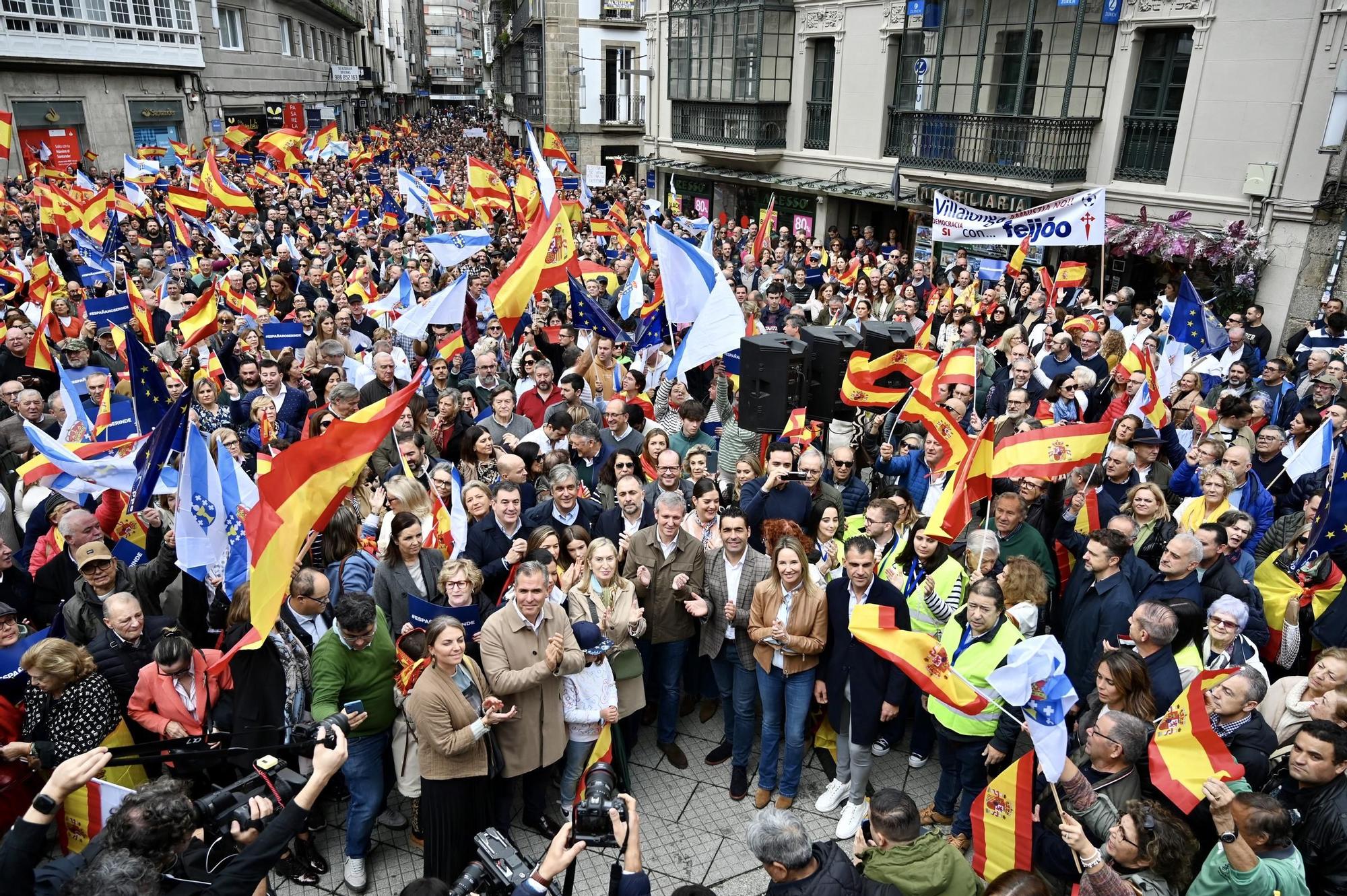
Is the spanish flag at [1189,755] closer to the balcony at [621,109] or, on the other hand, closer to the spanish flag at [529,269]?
the spanish flag at [529,269]

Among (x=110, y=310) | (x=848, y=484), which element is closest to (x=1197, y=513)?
Answer: (x=848, y=484)

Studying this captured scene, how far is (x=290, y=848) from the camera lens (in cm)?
492

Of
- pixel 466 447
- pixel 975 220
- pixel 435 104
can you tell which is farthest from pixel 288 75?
pixel 435 104

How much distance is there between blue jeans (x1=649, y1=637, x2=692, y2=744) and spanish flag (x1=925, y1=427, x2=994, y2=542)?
5.92ft

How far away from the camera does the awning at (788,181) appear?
21.4 meters

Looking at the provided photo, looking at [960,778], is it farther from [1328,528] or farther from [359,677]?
[359,677]

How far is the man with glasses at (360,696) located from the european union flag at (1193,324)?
9609mm

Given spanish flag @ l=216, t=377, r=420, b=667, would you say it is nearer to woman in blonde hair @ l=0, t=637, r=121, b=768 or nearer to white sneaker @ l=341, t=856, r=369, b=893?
woman in blonde hair @ l=0, t=637, r=121, b=768

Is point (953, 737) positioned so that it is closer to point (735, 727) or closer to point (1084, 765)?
point (1084, 765)

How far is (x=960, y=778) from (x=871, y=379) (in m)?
3.62

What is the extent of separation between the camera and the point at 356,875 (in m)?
4.86

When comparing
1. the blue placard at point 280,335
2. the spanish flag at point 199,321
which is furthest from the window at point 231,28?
the spanish flag at point 199,321

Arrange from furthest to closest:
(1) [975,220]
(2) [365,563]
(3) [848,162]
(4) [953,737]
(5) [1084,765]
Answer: (3) [848,162] → (1) [975,220] → (2) [365,563] → (4) [953,737] → (5) [1084,765]

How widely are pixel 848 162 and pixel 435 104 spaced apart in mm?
111246
